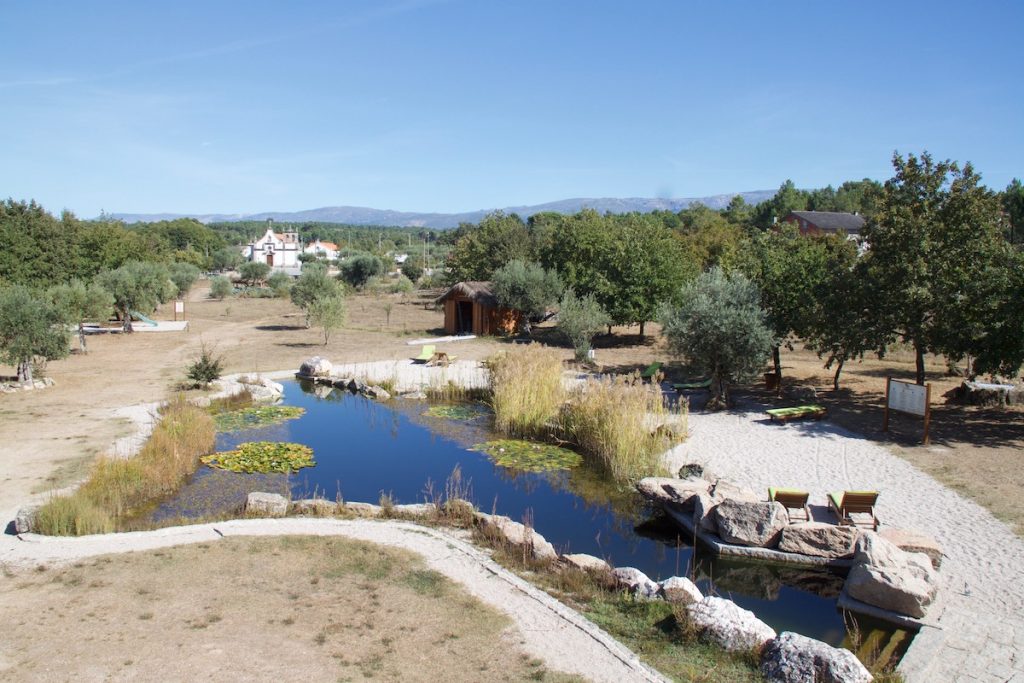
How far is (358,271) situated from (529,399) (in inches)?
1690

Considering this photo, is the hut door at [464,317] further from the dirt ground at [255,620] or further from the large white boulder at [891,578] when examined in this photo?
the large white boulder at [891,578]

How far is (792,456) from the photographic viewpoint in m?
13.3

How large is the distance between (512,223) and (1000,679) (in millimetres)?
37194

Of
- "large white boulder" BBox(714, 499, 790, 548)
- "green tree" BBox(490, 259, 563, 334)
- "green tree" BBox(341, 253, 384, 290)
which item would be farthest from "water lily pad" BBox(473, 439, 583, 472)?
"green tree" BBox(341, 253, 384, 290)

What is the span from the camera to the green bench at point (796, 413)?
15.8 m

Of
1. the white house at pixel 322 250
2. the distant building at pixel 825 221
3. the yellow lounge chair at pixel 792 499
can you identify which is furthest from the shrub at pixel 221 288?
the white house at pixel 322 250

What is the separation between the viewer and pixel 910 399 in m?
Answer: 14.1

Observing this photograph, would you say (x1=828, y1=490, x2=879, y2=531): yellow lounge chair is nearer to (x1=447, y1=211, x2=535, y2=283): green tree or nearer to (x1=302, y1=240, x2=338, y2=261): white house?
(x1=447, y1=211, x2=535, y2=283): green tree

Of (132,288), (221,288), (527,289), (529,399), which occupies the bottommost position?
(529,399)

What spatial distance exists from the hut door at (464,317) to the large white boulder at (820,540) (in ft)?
76.9

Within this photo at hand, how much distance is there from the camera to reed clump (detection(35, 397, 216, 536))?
30.9ft

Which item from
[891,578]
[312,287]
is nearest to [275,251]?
[312,287]

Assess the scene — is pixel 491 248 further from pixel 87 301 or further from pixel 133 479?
pixel 133 479

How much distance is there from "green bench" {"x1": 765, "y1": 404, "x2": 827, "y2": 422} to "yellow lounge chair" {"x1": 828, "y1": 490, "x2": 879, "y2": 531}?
5.95 metres
